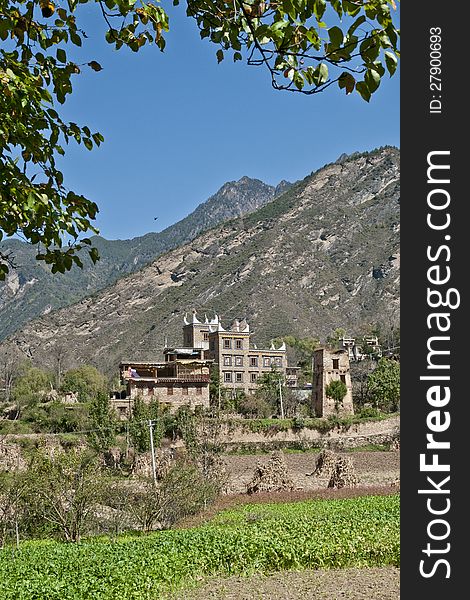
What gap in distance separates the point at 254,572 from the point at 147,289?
94714 mm

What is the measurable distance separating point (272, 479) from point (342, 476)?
3016 mm

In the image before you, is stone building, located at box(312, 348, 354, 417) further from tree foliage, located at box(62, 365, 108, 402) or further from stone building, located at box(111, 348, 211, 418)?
tree foliage, located at box(62, 365, 108, 402)

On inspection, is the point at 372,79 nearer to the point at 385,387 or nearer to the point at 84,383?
the point at 385,387

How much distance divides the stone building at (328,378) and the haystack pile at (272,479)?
17934 millimetres

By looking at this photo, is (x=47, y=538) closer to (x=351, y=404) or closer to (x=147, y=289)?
(x=351, y=404)

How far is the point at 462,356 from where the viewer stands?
152 inches

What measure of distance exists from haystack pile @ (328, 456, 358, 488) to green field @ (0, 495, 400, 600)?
11.2 meters

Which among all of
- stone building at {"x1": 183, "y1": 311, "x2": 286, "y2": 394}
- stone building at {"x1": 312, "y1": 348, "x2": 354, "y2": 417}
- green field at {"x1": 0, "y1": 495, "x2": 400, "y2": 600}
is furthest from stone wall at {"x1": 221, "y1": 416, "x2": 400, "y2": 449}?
green field at {"x1": 0, "y1": 495, "x2": 400, "y2": 600}

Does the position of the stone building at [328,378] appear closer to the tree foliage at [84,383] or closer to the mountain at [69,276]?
the tree foliage at [84,383]

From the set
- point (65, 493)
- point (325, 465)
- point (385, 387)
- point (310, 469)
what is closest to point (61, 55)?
point (65, 493)

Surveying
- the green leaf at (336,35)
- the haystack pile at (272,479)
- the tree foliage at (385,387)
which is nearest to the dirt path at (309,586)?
the green leaf at (336,35)

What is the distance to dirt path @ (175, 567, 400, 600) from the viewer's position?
10344 mm

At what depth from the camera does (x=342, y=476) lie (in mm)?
28422

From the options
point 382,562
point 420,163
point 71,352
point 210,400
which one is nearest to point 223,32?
point 420,163
